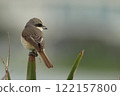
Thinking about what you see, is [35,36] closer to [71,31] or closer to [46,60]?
[46,60]

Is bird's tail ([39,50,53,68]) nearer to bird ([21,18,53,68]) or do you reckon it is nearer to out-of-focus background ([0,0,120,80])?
bird ([21,18,53,68])

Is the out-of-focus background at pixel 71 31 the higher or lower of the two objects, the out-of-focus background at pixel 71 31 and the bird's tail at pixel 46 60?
the lower

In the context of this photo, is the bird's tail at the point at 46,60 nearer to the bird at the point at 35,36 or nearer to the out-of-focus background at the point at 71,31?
the bird at the point at 35,36

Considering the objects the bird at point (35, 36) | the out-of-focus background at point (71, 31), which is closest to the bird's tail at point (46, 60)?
the bird at point (35, 36)

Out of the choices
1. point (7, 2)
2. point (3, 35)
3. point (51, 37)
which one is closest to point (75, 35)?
point (51, 37)

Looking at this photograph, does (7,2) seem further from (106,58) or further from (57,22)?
(106,58)

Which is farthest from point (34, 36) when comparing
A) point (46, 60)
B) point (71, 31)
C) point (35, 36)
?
point (71, 31)

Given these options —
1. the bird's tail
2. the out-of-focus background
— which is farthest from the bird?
the out-of-focus background
